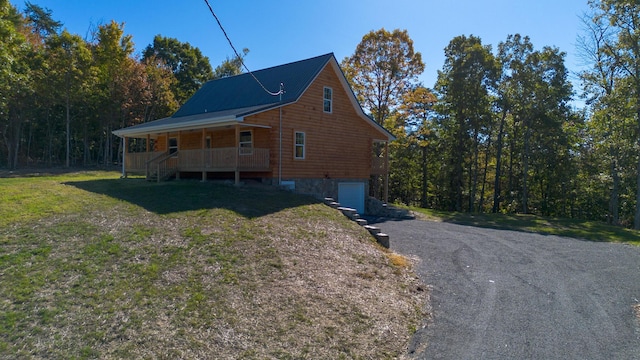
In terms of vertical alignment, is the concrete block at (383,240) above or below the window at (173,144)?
below

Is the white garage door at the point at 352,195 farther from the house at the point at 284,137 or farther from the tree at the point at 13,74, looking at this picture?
the tree at the point at 13,74

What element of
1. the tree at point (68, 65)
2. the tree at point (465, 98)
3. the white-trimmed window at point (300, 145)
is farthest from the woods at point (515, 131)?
the tree at point (68, 65)

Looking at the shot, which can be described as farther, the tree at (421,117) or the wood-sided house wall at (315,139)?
the tree at (421,117)

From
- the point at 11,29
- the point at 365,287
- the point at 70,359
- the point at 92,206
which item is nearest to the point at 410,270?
the point at 365,287

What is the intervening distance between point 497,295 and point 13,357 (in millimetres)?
7329

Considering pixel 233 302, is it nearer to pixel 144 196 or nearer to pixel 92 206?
pixel 92 206

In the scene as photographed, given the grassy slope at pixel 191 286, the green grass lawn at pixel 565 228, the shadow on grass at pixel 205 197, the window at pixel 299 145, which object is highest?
the window at pixel 299 145

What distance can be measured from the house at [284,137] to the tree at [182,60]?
22.4m

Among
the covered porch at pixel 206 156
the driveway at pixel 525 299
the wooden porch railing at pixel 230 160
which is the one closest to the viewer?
the driveway at pixel 525 299

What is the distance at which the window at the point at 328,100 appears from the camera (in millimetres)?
19266

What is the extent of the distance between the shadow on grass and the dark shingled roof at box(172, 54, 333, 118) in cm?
391

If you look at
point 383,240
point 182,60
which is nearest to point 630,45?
point 383,240

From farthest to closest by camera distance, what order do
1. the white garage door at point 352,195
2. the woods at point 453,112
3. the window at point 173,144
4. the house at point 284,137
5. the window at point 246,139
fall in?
the woods at point 453,112
the window at point 173,144
the white garage door at point 352,195
the window at point 246,139
the house at point 284,137

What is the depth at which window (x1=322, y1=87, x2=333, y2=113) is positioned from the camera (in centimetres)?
1927
